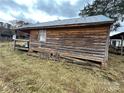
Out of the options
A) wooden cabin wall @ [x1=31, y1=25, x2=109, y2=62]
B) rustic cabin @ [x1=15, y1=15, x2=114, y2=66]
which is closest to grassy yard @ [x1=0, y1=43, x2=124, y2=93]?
wooden cabin wall @ [x1=31, y1=25, x2=109, y2=62]

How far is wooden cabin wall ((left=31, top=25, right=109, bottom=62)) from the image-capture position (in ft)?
29.8

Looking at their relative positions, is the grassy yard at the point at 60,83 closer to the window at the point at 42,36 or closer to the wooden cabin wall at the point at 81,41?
the wooden cabin wall at the point at 81,41

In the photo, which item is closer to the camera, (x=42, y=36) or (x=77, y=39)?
(x=77, y=39)

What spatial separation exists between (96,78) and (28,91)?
378 cm

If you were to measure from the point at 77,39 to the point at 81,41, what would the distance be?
0.39 meters

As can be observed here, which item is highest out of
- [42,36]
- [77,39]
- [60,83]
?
[42,36]

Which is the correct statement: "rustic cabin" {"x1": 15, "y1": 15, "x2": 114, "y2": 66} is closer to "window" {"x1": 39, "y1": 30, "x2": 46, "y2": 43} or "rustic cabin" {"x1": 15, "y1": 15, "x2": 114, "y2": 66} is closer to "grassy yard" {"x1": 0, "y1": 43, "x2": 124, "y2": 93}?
"window" {"x1": 39, "y1": 30, "x2": 46, "y2": 43}

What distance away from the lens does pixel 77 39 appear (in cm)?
1029

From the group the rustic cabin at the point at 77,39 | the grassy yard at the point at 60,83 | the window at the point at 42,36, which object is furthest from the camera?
the window at the point at 42,36

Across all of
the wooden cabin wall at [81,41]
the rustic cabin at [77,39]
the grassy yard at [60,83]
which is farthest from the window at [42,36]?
the grassy yard at [60,83]

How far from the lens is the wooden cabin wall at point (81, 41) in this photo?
9.09 meters

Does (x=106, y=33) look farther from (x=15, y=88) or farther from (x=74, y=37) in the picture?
(x=15, y=88)

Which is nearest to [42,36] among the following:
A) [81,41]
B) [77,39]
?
[77,39]

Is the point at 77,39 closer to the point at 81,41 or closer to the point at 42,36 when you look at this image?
the point at 81,41
